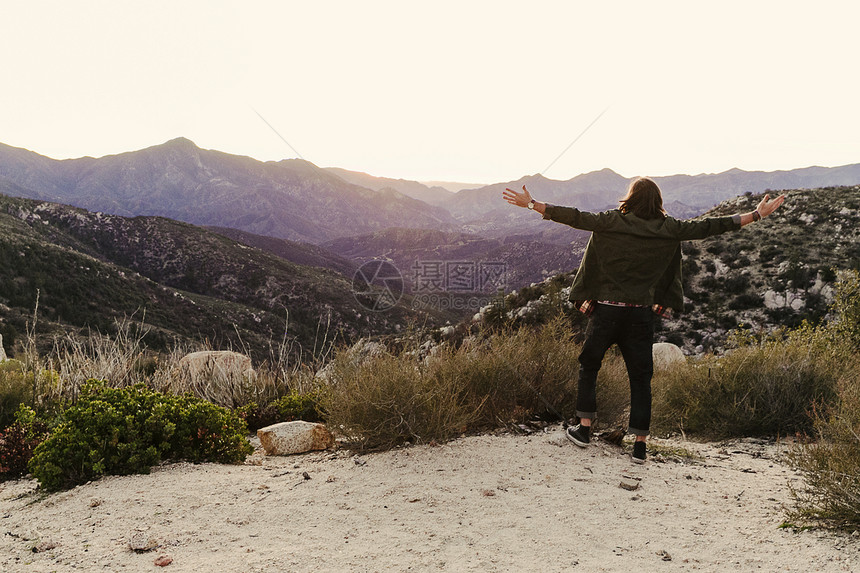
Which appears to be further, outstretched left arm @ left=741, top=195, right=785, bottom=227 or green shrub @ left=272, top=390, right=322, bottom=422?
green shrub @ left=272, top=390, right=322, bottom=422

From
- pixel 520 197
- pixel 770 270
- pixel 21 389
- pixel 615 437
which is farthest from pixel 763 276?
pixel 21 389

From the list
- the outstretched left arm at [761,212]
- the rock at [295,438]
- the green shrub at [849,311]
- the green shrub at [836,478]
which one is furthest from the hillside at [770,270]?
the rock at [295,438]

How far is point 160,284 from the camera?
3747cm

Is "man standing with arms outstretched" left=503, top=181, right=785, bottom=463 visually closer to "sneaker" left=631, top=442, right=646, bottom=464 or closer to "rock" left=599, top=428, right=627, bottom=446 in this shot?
"sneaker" left=631, top=442, right=646, bottom=464

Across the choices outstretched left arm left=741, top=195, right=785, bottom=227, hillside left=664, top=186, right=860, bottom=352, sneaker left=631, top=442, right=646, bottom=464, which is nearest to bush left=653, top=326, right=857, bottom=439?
sneaker left=631, top=442, right=646, bottom=464

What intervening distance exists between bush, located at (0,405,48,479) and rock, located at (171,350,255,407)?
5.82ft

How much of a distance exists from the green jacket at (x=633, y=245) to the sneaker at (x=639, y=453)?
1062 mm

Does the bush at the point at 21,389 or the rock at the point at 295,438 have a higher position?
the bush at the point at 21,389

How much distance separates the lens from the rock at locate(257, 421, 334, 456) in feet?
14.8

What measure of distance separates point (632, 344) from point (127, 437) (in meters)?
3.94

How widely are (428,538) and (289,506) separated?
98 centimetres

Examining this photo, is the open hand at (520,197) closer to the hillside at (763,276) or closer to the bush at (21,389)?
the bush at (21,389)

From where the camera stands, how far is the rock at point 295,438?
450 cm

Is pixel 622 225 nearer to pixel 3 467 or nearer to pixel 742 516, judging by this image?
pixel 742 516
